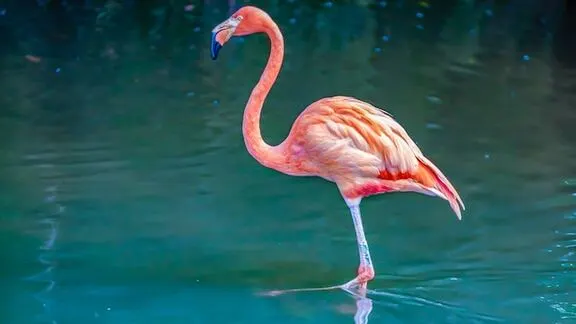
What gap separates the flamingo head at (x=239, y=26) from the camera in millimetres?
3469

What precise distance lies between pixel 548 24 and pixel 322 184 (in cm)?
765

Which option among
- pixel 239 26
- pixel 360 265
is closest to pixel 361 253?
pixel 360 265

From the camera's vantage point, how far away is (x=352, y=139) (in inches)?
137

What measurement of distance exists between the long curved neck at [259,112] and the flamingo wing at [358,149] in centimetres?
15

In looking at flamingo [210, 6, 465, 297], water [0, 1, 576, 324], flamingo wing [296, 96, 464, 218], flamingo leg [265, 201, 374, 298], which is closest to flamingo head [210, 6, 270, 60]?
flamingo [210, 6, 465, 297]

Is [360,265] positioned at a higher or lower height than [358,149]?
lower

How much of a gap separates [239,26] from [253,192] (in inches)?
74.8

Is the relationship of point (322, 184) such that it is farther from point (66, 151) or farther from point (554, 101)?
point (554, 101)

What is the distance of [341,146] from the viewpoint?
3.48 m

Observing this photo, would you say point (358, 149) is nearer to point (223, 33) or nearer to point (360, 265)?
point (360, 265)

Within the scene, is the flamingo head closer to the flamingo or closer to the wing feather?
the flamingo

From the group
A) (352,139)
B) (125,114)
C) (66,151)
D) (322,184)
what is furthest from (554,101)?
(352,139)

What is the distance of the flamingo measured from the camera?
349 centimetres

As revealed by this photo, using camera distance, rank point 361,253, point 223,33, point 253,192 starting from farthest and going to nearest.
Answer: point 253,192 < point 361,253 < point 223,33
